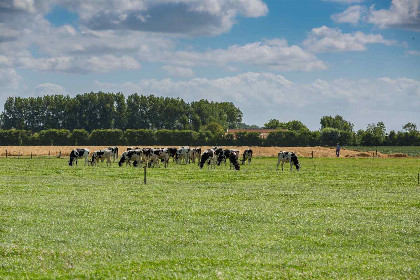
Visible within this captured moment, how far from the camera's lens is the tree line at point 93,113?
158875 millimetres

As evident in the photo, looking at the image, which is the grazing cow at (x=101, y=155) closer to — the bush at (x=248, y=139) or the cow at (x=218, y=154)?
the cow at (x=218, y=154)

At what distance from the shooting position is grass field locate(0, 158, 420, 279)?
42.2 ft

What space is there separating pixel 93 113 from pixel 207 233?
147765 mm

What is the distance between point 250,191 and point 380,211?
8.05 m

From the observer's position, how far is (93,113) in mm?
160875

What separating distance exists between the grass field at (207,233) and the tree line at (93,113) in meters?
132

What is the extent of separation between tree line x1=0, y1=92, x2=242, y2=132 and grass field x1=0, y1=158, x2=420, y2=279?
131794 mm

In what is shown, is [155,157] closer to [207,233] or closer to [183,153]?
[183,153]

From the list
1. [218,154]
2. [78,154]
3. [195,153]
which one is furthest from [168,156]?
[78,154]

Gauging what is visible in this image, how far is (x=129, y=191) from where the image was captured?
27.7m

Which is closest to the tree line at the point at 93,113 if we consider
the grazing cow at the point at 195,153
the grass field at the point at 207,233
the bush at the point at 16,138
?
the bush at the point at 16,138

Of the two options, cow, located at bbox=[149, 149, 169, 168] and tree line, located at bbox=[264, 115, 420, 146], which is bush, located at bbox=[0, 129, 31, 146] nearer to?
tree line, located at bbox=[264, 115, 420, 146]

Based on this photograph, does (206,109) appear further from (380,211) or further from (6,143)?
(380,211)

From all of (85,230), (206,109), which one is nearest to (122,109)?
(206,109)
